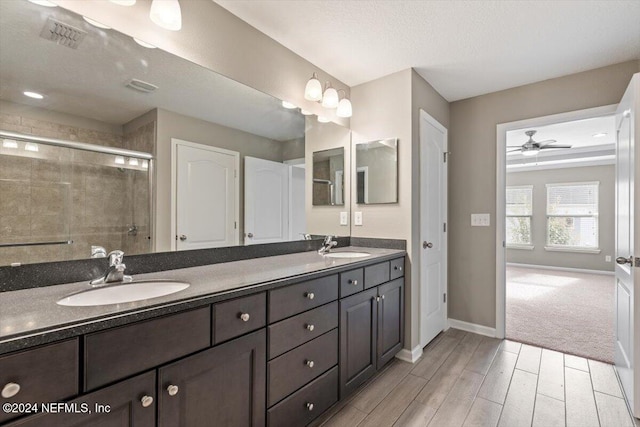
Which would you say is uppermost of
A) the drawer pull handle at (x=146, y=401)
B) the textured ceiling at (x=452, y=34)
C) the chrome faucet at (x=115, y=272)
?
the textured ceiling at (x=452, y=34)

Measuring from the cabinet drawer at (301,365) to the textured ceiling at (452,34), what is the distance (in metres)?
1.91

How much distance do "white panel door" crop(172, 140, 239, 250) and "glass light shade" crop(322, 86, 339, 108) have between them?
2.97 feet

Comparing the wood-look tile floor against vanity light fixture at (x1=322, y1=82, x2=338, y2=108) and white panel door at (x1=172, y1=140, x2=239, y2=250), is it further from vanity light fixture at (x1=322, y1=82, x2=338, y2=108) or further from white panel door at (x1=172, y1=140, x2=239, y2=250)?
vanity light fixture at (x1=322, y1=82, x2=338, y2=108)

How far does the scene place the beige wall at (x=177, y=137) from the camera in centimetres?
153

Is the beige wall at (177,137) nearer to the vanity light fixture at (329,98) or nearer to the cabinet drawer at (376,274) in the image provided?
the vanity light fixture at (329,98)

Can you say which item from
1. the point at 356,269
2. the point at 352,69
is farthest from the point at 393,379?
the point at 352,69

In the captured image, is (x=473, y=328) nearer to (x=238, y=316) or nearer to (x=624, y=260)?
(x=624, y=260)

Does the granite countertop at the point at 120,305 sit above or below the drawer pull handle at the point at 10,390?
above

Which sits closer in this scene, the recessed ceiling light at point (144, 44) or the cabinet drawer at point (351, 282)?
the recessed ceiling light at point (144, 44)

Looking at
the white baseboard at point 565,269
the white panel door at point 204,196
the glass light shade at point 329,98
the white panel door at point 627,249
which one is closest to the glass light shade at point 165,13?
the white panel door at point 204,196

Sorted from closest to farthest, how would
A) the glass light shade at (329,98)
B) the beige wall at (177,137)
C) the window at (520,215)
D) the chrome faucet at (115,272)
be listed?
the chrome faucet at (115,272) < the beige wall at (177,137) < the glass light shade at (329,98) < the window at (520,215)

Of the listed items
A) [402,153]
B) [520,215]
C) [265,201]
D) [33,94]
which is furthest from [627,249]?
[520,215]

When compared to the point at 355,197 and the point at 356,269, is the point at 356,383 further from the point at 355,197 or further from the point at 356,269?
the point at 355,197

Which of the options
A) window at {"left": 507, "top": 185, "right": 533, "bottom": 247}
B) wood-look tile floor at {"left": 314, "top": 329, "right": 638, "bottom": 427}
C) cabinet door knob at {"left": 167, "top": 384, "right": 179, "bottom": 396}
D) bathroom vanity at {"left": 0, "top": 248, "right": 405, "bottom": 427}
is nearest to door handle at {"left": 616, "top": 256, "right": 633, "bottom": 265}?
wood-look tile floor at {"left": 314, "top": 329, "right": 638, "bottom": 427}
